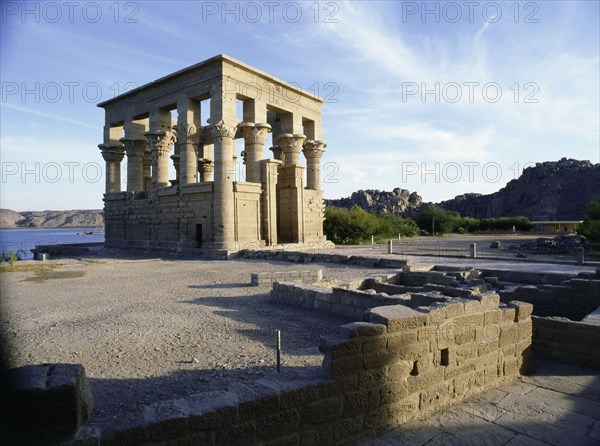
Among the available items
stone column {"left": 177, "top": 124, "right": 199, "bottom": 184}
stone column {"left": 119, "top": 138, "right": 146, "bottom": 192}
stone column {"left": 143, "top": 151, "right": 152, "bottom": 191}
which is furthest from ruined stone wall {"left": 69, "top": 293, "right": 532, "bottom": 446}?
stone column {"left": 143, "top": 151, "right": 152, "bottom": 191}

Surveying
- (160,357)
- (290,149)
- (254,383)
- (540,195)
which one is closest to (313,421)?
(254,383)

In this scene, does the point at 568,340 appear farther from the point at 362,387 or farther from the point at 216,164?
the point at 216,164

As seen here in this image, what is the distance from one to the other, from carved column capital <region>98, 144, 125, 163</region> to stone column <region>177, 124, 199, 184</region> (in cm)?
946

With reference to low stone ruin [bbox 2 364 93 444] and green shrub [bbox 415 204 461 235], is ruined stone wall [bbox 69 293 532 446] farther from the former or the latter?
green shrub [bbox 415 204 461 235]

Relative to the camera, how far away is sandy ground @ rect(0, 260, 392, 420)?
16.1ft

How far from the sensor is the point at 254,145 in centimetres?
2488

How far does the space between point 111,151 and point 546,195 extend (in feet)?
304

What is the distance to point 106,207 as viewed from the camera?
3120 cm

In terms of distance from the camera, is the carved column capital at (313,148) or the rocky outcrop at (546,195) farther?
the rocky outcrop at (546,195)

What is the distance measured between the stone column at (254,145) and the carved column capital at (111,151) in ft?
42.6

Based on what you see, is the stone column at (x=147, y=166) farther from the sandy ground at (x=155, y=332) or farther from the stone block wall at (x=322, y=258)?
the sandy ground at (x=155, y=332)

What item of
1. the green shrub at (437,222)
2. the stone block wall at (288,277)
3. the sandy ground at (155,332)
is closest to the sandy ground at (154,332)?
the sandy ground at (155,332)

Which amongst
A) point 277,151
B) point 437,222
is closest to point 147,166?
point 277,151

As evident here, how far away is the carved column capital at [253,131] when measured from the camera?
965 inches
